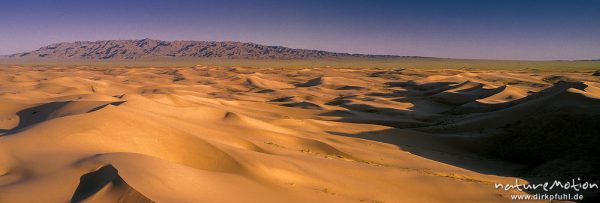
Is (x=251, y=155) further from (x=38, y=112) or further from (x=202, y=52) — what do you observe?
(x=202, y=52)

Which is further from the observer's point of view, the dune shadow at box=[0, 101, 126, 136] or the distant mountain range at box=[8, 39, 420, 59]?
the distant mountain range at box=[8, 39, 420, 59]

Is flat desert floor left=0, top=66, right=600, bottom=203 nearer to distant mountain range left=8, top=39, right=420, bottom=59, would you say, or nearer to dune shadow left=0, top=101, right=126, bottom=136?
dune shadow left=0, top=101, right=126, bottom=136

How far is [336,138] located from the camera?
1081 cm

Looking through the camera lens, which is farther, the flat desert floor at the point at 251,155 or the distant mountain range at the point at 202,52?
the distant mountain range at the point at 202,52

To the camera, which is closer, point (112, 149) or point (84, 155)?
point (84, 155)

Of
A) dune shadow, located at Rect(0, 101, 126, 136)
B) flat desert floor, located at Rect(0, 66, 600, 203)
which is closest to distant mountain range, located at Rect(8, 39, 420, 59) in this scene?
flat desert floor, located at Rect(0, 66, 600, 203)

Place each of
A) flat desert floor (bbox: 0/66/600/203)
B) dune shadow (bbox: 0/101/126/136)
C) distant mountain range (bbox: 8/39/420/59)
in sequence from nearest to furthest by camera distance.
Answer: flat desert floor (bbox: 0/66/600/203) < dune shadow (bbox: 0/101/126/136) < distant mountain range (bbox: 8/39/420/59)

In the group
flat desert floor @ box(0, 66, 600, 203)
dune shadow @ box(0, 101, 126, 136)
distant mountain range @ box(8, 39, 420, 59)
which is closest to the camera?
flat desert floor @ box(0, 66, 600, 203)

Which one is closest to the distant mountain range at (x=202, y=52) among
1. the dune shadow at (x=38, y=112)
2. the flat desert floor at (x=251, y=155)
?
the flat desert floor at (x=251, y=155)

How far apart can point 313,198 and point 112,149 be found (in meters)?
2.84

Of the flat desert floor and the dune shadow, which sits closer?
the flat desert floor

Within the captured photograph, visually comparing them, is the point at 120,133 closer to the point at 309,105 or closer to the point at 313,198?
the point at 313,198

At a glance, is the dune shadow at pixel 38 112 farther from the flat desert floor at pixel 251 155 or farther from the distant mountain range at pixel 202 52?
the distant mountain range at pixel 202 52

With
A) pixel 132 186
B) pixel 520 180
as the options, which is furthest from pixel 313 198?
pixel 520 180
